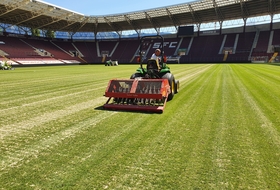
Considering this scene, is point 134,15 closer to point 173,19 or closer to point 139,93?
point 173,19

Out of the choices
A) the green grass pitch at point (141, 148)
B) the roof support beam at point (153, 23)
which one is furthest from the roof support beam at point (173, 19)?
the green grass pitch at point (141, 148)

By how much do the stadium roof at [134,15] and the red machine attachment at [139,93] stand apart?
4167 cm

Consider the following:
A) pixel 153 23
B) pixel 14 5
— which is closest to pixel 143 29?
pixel 153 23

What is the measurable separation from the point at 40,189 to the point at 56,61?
57.9 meters

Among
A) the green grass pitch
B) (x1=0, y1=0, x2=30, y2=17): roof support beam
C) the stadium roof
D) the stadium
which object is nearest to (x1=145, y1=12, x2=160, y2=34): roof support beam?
the stadium roof

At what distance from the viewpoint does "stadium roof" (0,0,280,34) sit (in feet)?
140

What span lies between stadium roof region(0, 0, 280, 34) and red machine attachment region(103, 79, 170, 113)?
1641 inches

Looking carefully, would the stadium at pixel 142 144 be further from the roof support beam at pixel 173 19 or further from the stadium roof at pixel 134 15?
the roof support beam at pixel 173 19

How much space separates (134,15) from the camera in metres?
53.5

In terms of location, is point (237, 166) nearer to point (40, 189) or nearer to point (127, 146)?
point (127, 146)

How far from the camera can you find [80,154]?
10.5ft

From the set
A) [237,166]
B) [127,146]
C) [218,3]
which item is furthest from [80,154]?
[218,3]

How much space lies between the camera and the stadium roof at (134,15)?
42709 millimetres

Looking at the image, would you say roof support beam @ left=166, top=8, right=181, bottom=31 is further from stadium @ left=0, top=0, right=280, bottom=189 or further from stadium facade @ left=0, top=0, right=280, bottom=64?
stadium @ left=0, top=0, right=280, bottom=189
